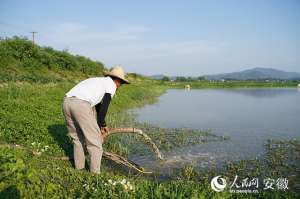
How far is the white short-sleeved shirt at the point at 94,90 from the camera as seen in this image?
5910 millimetres

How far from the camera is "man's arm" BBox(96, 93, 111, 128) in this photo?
5.94m

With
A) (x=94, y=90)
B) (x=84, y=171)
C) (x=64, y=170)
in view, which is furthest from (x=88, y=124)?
(x=64, y=170)

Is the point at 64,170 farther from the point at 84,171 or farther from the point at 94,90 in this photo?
the point at 94,90

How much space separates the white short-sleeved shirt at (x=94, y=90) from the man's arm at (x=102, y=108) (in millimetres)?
91

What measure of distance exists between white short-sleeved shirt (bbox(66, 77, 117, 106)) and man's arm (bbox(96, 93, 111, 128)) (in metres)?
0.09

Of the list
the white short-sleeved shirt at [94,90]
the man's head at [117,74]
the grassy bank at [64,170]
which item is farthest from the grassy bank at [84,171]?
the man's head at [117,74]

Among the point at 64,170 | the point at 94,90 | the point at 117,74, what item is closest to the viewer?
the point at 64,170

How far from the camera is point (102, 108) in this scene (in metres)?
6.00

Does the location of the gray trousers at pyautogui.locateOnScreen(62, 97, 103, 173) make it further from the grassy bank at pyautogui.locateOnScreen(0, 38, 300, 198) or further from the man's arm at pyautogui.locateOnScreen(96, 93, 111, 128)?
the grassy bank at pyautogui.locateOnScreen(0, 38, 300, 198)

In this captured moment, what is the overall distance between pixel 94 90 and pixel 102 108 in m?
0.34

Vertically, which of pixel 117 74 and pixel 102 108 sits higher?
pixel 117 74

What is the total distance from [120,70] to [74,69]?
3024 centimetres

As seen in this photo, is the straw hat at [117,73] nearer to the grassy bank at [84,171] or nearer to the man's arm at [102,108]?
the man's arm at [102,108]

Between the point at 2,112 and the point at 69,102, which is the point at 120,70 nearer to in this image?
the point at 69,102
